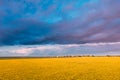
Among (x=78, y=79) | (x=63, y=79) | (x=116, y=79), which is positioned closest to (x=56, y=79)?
(x=63, y=79)

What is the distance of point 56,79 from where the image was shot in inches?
702

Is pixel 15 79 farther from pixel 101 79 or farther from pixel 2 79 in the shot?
pixel 101 79

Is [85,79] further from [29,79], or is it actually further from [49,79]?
[29,79]

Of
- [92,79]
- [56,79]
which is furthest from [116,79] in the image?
[56,79]

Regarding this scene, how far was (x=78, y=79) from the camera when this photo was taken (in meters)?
17.9

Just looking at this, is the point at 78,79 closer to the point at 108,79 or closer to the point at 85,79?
the point at 85,79

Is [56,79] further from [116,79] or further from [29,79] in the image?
[116,79]

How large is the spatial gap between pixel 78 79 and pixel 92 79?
41.1 inches

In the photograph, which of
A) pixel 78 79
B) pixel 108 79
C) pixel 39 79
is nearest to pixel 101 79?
pixel 108 79

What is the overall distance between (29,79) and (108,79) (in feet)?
19.6

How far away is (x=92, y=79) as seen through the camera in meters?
17.8

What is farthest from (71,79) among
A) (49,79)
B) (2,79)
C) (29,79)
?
(2,79)

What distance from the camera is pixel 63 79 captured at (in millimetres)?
17891

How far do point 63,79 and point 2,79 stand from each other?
458 cm
